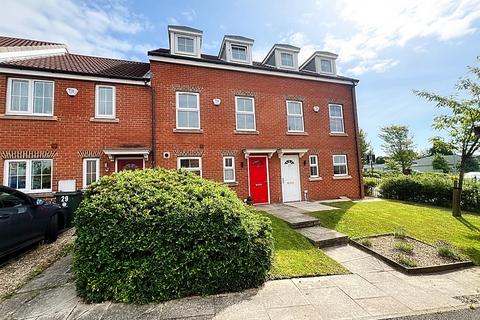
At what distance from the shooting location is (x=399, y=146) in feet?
110

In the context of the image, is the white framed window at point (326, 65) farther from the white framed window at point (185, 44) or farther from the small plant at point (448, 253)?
the small plant at point (448, 253)

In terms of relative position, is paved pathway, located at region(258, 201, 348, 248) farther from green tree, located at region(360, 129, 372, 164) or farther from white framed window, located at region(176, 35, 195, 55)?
green tree, located at region(360, 129, 372, 164)

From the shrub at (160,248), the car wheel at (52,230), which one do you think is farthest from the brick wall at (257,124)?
the shrub at (160,248)

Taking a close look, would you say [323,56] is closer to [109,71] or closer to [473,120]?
[473,120]

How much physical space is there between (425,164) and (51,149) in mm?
73114

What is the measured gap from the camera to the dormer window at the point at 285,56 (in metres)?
13.3

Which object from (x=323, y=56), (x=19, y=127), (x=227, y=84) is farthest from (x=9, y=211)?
(x=323, y=56)

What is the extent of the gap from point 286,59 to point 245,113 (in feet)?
15.4

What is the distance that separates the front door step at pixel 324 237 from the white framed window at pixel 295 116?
23.2 ft

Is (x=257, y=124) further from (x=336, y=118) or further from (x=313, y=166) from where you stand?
(x=336, y=118)

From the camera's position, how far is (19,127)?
8.80 metres

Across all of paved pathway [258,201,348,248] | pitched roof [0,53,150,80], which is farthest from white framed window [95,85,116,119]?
paved pathway [258,201,348,248]

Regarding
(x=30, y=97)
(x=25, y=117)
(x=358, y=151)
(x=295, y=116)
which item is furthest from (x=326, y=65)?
(x=25, y=117)

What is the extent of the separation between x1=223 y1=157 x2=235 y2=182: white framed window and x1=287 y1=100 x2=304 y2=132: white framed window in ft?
12.6
